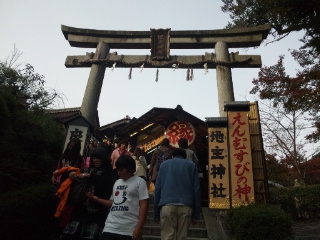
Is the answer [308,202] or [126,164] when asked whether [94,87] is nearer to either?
[126,164]

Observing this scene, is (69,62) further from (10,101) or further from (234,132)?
(234,132)

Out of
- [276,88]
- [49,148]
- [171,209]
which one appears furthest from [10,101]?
[276,88]

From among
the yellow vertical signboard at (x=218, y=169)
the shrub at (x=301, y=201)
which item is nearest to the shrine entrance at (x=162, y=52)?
the yellow vertical signboard at (x=218, y=169)

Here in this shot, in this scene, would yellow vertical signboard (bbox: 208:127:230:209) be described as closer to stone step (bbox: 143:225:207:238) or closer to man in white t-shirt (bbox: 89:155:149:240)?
stone step (bbox: 143:225:207:238)

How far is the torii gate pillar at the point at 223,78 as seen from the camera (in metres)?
11.0

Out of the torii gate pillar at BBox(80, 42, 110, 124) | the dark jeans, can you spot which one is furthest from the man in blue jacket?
the torii gate pillar at BBox(80, 42, 110, 124)

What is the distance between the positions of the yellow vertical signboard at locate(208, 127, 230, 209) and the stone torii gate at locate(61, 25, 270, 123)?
3.61 metres

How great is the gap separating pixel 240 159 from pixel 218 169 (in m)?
0.75

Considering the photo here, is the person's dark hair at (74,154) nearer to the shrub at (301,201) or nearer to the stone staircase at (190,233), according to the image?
the stone staircase at (190,233)

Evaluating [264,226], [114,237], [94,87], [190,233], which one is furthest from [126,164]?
[94,87]

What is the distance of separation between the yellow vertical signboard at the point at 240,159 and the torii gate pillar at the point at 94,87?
570 cm

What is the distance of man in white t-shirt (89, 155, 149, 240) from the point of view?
111 inches

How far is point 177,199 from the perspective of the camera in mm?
3691

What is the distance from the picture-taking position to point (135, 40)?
512 inches
